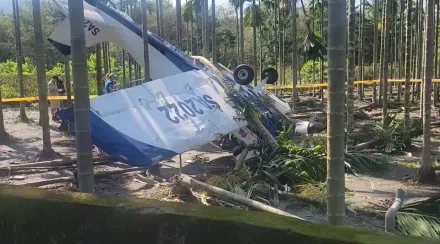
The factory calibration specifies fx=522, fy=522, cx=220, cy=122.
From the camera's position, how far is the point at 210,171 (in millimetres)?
10672

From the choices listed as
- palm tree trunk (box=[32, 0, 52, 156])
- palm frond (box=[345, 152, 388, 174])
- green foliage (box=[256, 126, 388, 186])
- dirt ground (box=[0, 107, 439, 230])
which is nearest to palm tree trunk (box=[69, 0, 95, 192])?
dirt ground (box=[0, 107, 439, 230])

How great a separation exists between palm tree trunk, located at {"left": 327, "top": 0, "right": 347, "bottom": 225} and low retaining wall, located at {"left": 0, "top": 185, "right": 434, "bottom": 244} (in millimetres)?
1314

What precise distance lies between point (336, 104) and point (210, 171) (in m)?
6.37

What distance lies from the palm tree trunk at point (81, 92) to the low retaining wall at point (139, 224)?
49.2 inches

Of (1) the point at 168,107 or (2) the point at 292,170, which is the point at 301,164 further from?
(1) the point at 168,107

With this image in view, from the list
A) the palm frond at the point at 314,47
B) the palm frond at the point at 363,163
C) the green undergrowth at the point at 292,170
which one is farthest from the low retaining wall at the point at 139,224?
the palm frond at the point at 314,47

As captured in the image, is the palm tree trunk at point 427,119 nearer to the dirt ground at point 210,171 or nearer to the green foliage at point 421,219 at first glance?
the dirt ground at point 210,171

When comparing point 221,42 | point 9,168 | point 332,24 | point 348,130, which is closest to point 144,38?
point 9,168

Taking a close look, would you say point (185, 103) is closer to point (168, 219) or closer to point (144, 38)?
point (144, 38)

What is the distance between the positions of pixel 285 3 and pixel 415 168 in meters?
20.1

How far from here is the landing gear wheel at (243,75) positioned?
1185 cm

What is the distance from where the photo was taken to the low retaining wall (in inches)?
129

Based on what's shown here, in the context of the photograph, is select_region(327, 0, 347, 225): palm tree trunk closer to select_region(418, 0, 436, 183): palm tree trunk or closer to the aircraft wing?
the aircraft wing

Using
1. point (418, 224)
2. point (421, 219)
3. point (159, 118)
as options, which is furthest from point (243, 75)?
point (418, 224)
